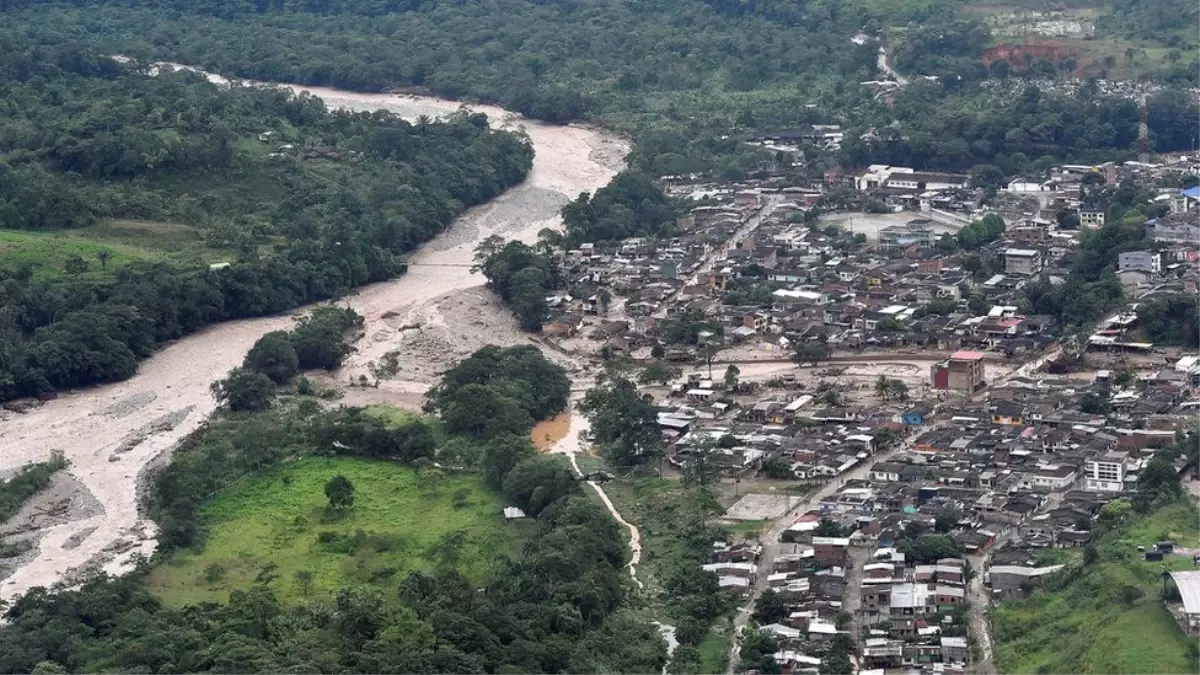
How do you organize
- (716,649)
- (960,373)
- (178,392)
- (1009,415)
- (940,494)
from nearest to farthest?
Result: 1. (716,649)
2. (940,494)
3. (1009,415)
4. (960,373)
5. (178,392)

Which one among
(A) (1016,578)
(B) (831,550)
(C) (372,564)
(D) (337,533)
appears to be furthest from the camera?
(D) (337,533)

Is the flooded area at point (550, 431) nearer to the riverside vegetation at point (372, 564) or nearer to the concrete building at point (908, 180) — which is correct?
the riverside vegetation at point (372, 564)

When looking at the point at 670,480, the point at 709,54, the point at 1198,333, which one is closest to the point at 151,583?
the point at 670,480

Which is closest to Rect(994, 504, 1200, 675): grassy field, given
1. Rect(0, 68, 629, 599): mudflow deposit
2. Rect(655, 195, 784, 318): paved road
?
Rect(0, 68, 629, 599): mudflow deposit

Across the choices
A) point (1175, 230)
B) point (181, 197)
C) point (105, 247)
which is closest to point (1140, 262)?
Result: point (1175, 230)

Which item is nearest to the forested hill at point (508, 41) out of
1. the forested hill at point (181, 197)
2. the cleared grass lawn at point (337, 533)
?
the forested hill at point (181, 197)

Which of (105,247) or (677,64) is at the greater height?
(105,247)

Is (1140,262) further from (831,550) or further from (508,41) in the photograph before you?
(508,41)
